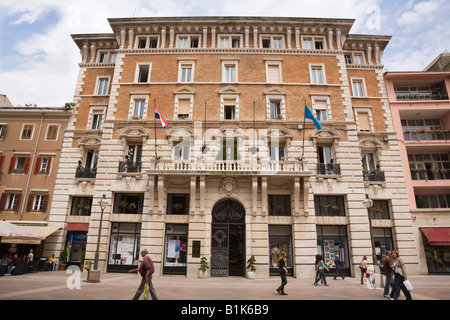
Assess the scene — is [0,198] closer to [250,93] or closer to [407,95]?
[250,93]

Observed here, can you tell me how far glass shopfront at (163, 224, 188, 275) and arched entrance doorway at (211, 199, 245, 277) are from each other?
208 centimetres

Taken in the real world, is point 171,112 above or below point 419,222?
above

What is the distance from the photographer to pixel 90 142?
887 inches

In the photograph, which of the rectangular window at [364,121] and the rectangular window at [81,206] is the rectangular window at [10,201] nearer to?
the rectangular window at [81,206]

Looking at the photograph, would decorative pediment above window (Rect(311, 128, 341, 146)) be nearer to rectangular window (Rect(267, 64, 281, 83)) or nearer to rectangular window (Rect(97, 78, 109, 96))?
rectangular window (Rect(267, 64, 281, 83))

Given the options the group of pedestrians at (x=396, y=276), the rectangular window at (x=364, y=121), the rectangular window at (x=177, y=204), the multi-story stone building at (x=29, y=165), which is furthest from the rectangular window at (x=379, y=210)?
the multi-story stone building at (x=29, y=165)

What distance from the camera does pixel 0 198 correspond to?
22.2 metres

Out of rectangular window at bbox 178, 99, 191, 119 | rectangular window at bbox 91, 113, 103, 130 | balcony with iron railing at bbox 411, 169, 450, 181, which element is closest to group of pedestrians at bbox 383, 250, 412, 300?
balcony with iron railing at bbox 411, 169, 450, 181

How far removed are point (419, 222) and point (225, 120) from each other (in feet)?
57.8

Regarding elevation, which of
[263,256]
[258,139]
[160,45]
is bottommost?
[263,256]

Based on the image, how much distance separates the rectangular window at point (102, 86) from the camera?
24484 millimetres

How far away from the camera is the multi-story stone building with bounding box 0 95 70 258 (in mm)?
21406

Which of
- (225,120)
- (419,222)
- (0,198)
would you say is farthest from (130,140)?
(419,222)
